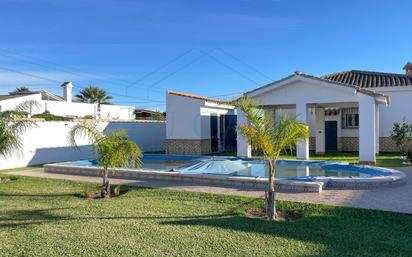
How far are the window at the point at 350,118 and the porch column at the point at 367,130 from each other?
30.9ft

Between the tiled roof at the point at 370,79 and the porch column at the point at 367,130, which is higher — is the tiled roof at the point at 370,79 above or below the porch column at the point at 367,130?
above

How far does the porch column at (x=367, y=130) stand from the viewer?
21.4m

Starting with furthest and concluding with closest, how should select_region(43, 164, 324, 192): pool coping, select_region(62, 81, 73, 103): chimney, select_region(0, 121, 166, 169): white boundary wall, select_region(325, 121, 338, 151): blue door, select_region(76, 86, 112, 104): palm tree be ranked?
1. select_region(76, 86, 112, 104): palm tree
2. select_region(62, 81, 73, 103): chimney
3. select_region(325, 121, 338, 151): blue door
4. select_region(0, 121, 166, 169): white boundary wall
5. select_region(43, 164, 324, 192): pool coping

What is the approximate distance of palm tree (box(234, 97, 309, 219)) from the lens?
10336 millimetres

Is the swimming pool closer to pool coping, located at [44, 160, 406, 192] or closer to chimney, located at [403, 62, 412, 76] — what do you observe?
pool coping, located at [44, 160, 406, 192]

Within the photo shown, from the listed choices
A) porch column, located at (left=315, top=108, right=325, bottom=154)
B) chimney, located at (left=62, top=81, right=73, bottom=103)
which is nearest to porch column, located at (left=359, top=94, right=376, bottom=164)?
porch column, located at (left=315, top=108, right=325, bottom=154)

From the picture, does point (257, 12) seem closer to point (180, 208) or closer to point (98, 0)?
point (98, 0)

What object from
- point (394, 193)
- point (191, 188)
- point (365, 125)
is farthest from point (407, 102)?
point (191, 188)

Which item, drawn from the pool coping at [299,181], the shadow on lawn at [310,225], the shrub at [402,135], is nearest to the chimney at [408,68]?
the shrub at [402,135]

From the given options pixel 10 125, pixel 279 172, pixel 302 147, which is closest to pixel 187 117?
pixel 302 147

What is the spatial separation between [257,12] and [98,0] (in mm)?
9478

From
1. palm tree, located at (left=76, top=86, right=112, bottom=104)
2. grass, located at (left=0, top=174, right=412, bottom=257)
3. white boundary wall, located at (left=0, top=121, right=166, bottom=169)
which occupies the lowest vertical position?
grass, located at (left=0, top=174, right=412, bottom=257)

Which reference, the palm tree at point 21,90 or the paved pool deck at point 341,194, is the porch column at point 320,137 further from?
the palm tree at point 21,90

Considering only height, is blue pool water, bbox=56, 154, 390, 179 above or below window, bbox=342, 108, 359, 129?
below
